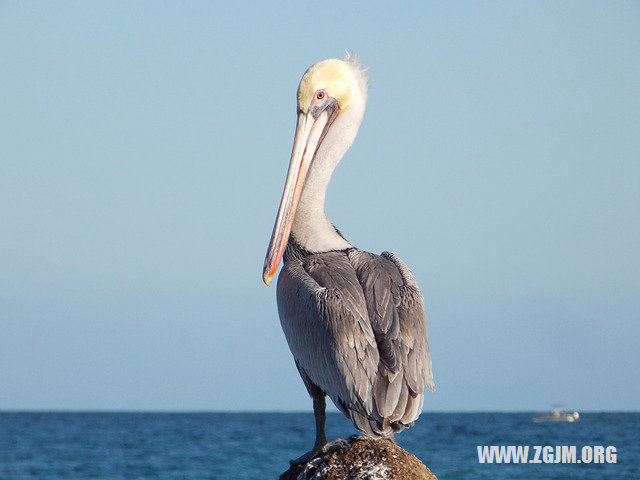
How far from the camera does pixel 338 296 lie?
6094 millimetres

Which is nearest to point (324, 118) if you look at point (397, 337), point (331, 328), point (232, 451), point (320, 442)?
point (331, 328)

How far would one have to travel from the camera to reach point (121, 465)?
107ft

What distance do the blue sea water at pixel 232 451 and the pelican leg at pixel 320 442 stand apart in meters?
20.8

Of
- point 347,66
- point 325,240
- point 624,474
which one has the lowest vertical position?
point 325,240

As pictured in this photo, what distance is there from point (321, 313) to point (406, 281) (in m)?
0.59

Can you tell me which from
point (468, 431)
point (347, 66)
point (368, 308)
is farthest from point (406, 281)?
point (468, 431)

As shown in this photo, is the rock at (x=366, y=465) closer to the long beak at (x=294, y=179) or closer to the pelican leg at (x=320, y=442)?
the pelican leg at (x=320, y=442)

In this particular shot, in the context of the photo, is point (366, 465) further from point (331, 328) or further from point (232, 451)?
point (232, 451)

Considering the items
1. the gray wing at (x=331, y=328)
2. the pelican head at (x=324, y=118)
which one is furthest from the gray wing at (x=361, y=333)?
the pelican head at (x=324, y=118)

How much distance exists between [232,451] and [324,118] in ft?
99.5

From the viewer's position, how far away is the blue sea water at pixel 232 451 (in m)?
29.0

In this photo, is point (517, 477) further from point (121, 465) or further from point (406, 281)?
point (406, 281)

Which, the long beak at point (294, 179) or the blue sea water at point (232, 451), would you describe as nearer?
the long beak at point (294, 179)

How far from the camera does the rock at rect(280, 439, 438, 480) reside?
18.7 ft
